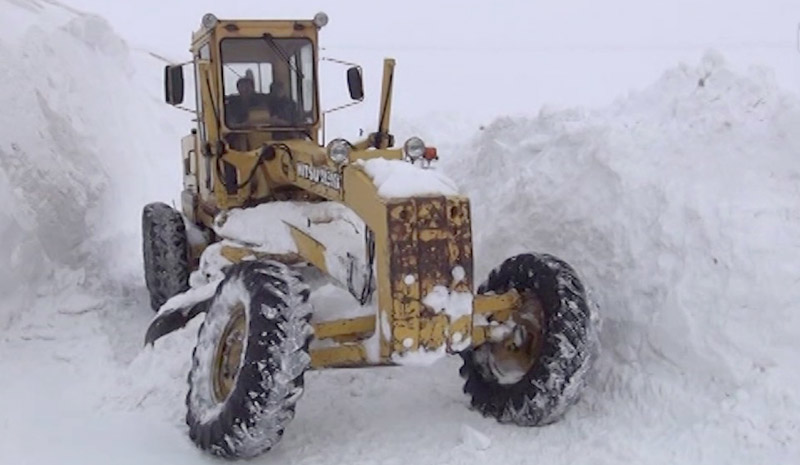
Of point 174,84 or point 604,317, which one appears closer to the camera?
point 604,317

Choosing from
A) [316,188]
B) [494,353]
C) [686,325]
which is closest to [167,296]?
[316,188]

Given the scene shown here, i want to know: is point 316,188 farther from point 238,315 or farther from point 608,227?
point 608,227

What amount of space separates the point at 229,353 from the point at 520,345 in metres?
1.87

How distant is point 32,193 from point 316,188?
4.50m

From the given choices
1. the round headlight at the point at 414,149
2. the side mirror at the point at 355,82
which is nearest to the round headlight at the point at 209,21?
the side mirror at the point at 355,82

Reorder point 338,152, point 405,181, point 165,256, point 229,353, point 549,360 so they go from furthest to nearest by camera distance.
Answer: point 165,256 < point 338,152 < point 229,353 < point 549,360 < point 405,181

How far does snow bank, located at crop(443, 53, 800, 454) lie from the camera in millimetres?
5699

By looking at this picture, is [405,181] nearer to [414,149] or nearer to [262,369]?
[414,149]

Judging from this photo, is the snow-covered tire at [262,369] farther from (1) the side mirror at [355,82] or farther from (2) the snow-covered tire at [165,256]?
(2) the snow-covered tire at [165,256]

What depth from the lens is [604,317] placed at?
6574 millimetres

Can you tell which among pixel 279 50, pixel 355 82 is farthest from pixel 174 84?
pixel 355 82

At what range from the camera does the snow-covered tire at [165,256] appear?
8.91m

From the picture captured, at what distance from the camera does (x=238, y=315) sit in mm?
5961

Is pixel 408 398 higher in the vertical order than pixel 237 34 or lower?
lower
